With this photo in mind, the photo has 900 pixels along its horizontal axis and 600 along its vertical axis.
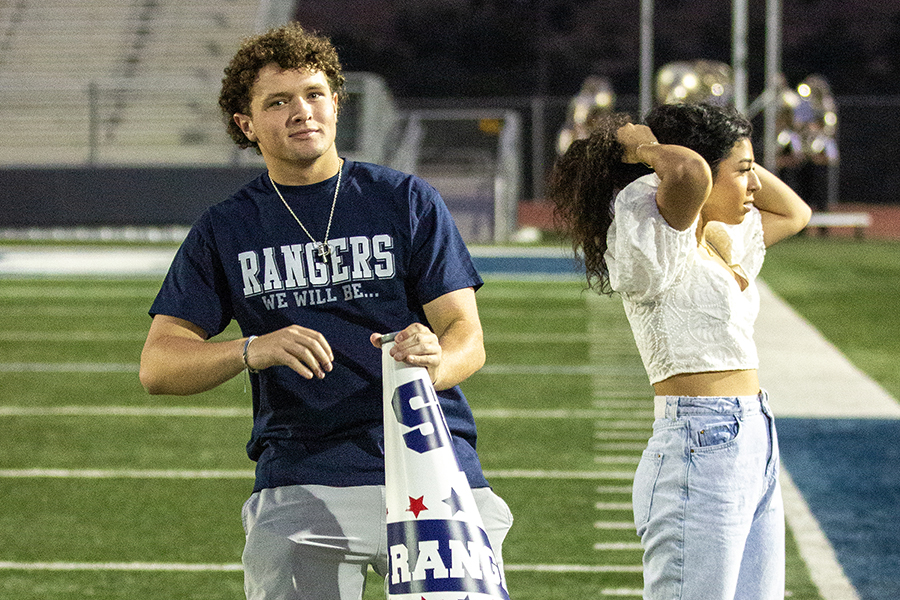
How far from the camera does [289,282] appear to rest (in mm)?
2748

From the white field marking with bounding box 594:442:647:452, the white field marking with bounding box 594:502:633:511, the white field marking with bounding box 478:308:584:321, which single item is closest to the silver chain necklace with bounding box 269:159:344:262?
the white field marking with bounding box 594:502:633:511

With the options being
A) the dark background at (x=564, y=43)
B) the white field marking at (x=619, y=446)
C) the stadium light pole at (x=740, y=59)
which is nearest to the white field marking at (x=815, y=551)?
the white field marking at (x=619, y=446)

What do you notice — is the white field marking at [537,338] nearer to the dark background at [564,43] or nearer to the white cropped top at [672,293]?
the white cropped top at [672,293]

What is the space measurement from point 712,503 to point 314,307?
89 cm

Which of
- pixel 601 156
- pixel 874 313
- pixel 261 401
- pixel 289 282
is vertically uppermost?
pixel 601 156

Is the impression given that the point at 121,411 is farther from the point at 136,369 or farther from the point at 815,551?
the point at 815,551

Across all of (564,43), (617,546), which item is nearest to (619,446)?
(617,546)

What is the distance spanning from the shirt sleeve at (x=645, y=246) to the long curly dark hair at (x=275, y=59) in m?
0.67

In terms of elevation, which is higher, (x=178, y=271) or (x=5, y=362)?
(x=178, y=271)

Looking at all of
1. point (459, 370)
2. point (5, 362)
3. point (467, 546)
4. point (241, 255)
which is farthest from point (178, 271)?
point (5, 362)

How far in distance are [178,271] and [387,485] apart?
0.68 meters

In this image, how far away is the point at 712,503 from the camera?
275 cm

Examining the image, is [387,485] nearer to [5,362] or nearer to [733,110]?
[733,110]

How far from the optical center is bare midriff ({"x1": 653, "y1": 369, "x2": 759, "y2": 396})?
2840mm
